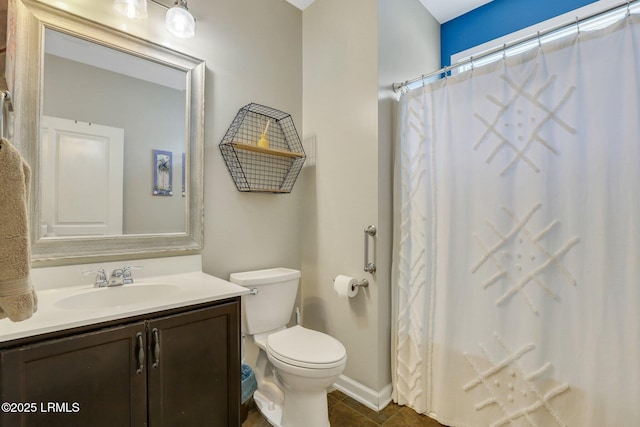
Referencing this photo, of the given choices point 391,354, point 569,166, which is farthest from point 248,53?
point 391,354

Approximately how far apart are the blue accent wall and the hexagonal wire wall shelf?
1.34 meters

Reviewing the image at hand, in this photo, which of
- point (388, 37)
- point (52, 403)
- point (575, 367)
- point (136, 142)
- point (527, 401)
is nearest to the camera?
point (52, 403)

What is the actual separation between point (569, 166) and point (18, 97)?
7.72 ft

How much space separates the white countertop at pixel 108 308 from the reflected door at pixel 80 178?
291 mm

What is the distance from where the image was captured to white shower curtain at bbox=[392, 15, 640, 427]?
1.19m

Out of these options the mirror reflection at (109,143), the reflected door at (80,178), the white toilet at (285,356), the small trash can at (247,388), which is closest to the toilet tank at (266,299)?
the white toilet at (285,356)

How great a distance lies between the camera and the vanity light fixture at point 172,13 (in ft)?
4.76

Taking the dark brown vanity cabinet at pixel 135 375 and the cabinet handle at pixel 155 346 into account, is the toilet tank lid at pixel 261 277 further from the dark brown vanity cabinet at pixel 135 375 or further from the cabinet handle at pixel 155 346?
the cabinet handle at pixel 155 346

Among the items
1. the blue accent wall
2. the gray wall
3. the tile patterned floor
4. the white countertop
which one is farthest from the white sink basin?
the blue accent wall

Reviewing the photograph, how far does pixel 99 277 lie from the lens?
55.2 inches

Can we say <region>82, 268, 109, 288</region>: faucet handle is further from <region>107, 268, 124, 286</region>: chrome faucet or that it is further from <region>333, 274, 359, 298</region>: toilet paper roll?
<region>333, 274, 359, 298</region>: toilet paper roll

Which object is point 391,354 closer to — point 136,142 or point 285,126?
point 285,126

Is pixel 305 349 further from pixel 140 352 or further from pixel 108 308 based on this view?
pixel 108 308

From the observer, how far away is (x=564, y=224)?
1.30 meters
